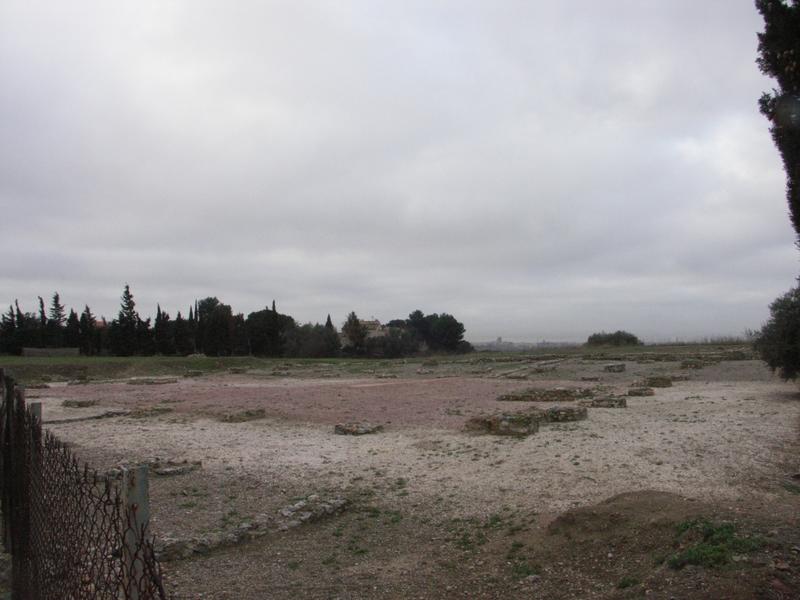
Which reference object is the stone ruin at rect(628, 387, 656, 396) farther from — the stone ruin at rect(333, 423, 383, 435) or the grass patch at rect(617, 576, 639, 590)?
the grass patch at rect(617, 576, 639, 590)

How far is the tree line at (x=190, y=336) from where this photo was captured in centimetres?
6719

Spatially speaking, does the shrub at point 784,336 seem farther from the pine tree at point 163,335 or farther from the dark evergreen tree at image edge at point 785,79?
the pine tree at point 163,335

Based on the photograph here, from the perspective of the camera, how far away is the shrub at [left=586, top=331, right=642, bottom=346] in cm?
6562

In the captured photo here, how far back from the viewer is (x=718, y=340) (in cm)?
6272

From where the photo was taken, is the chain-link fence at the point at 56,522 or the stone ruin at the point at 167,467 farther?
the stone ruin at the point at 167,467

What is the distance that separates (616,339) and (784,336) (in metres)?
51.3

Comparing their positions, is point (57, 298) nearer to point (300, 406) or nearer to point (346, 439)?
point (300, 406)

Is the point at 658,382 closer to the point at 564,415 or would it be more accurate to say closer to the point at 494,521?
the point at 564,415

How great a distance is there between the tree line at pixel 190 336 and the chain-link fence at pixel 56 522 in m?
65.1

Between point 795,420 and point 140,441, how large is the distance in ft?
48.0

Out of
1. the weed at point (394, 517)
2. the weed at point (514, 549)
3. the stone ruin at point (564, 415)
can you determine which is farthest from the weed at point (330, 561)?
the stone ruin at point (564, 415)

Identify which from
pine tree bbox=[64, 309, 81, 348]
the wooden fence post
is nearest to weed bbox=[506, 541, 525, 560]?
the wooden fence post

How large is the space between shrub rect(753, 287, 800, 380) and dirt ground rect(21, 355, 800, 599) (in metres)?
0.97

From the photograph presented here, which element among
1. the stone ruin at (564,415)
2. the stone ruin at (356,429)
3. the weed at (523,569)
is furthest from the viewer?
the stone ruin at (564,415)
